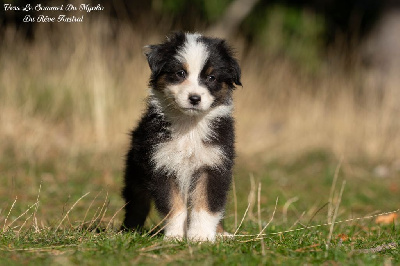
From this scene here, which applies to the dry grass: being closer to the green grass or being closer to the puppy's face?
the green grass

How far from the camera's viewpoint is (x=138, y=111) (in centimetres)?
1238

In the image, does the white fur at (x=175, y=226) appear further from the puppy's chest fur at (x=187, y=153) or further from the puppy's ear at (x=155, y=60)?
the puppy's ear at (x=155, y=60)

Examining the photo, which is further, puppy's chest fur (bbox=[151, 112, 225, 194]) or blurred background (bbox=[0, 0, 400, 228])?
blurred background (bbox=[0, 0, 400, 228])

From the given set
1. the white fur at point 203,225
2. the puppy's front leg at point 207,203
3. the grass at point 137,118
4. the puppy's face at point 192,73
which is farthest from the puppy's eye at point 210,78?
the grass at point 137,118

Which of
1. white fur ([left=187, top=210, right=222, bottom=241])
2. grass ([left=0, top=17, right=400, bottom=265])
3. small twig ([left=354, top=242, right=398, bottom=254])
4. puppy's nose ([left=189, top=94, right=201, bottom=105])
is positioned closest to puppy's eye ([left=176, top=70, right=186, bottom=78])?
puppy's nose ([left=189, top=94, right=201, bottom=105])

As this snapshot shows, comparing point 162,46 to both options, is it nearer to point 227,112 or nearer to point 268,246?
point 227,112

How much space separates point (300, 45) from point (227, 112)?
14.3m

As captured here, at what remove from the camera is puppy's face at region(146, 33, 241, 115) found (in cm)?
529

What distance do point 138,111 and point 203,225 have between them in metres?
7.34

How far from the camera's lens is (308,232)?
586 cm

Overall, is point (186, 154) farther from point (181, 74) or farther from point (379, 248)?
point (379, 248)

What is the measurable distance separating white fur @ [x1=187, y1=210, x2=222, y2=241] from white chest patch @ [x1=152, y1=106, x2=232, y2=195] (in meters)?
0.24

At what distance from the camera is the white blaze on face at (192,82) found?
5250 millimetres

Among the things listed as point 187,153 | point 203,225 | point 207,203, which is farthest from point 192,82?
point 203,225
